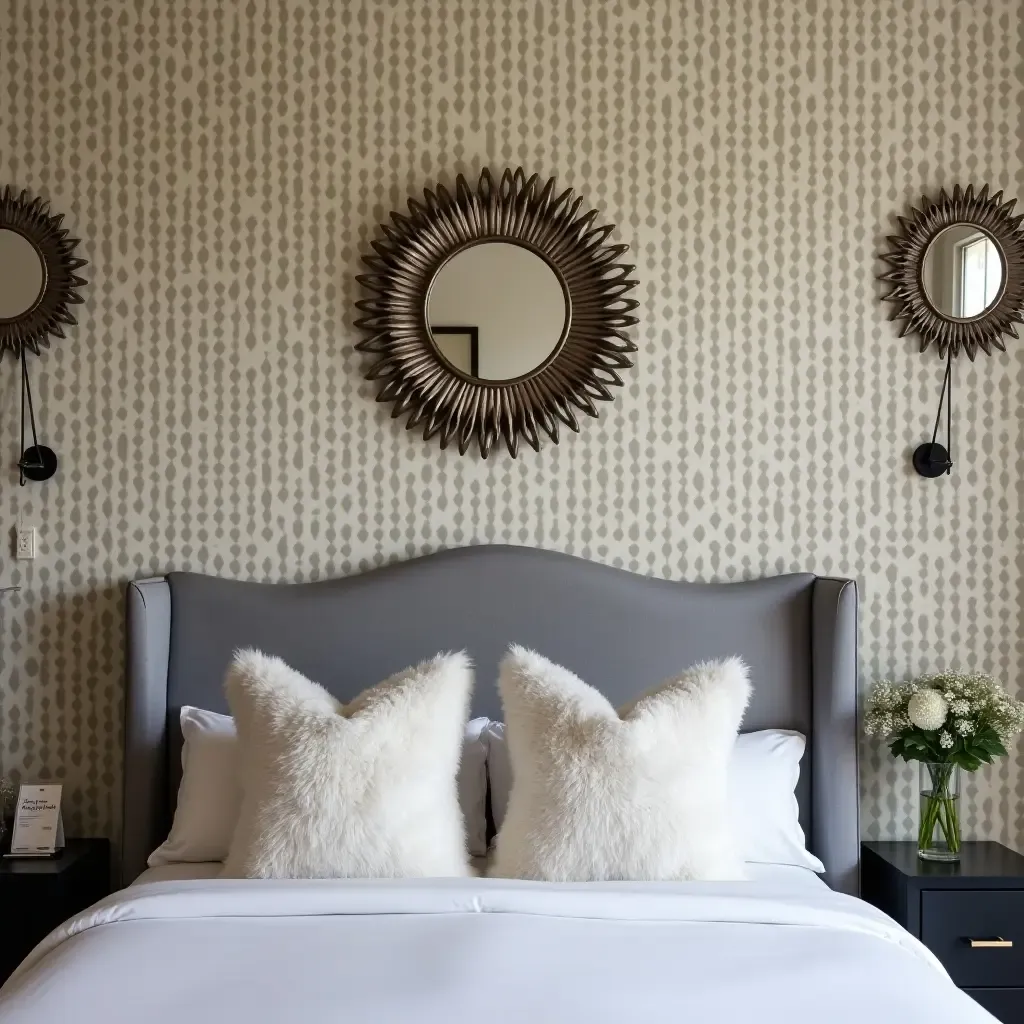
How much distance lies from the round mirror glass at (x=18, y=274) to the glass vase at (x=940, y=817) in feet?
8.47

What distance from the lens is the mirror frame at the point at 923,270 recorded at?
2961 mm

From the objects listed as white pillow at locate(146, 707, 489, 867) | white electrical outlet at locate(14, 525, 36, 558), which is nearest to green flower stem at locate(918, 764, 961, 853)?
white pillow at locate(146, 707, 489, 867)

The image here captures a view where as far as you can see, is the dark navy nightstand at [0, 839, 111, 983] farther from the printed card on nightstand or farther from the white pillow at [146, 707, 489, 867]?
the white pillow at [146, 707, 489, 867]

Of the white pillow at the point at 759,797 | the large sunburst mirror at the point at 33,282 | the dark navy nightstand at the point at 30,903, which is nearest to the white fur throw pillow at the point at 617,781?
the white pillow at the point at 759,797

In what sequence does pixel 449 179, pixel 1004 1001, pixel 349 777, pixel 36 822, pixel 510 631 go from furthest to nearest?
pixel 449 179
pixel 510 631
pixel 36 822
pixel 1004 1001
pixel 349 777

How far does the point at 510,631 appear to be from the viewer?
285cm

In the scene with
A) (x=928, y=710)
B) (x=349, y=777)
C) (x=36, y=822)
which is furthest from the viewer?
(x=36, y=822)

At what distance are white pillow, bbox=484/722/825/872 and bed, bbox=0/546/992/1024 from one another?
65mm

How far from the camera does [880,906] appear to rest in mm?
2703

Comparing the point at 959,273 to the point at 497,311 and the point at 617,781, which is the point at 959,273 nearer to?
the point at 497,311

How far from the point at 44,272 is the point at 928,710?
2.50 m

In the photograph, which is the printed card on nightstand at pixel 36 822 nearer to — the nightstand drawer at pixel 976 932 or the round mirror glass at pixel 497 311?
the round mirror glass at pixel 497 311

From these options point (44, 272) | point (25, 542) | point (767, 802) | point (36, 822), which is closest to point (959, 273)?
point (767, 802)

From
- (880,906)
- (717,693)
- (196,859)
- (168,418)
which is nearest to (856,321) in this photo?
(717,693)
